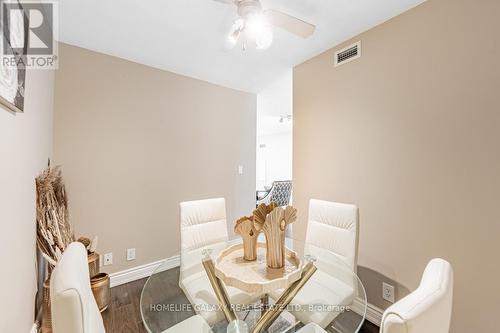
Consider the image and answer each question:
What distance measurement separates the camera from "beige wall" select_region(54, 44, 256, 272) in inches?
84.2

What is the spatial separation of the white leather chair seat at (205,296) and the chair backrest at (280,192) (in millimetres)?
3616

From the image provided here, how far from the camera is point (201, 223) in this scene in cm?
192

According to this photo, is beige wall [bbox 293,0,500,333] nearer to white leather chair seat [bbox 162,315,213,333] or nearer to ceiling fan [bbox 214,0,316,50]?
ceiling fan [bbox 214,0,316,50]

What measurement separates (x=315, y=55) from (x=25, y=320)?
306cm

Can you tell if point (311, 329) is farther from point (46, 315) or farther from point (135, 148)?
point (135, 148)

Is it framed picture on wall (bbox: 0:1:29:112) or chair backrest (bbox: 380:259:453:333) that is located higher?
framed picture on wall (bbox: 0:1:29:112)

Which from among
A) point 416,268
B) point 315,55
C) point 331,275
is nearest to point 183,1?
point 315,55

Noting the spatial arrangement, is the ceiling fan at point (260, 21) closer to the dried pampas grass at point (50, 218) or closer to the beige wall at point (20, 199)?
the beige wall at point (20, 199)

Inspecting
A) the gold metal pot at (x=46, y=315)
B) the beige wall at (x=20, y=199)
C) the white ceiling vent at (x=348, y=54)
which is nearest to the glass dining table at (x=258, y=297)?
the beige wall at (x=20, y=199)

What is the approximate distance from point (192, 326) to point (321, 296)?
2.46ft

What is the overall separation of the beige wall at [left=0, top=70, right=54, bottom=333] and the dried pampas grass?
0.09 meters

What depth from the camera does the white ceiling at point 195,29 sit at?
5.28ft

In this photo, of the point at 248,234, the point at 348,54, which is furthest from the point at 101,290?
the point at 348,54

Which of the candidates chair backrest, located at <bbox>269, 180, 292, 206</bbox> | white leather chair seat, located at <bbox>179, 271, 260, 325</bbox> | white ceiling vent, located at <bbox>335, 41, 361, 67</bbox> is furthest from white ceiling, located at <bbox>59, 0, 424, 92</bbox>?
chair backrest, located at <bbox>269, 180, 292, 206</bbox>
